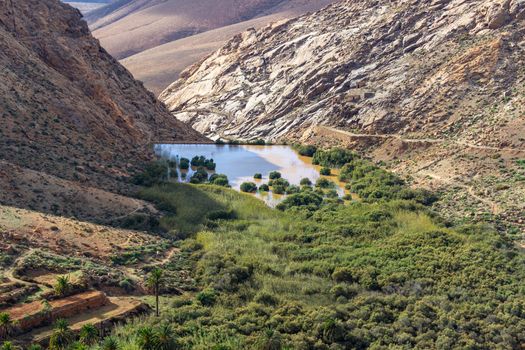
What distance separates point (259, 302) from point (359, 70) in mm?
46382

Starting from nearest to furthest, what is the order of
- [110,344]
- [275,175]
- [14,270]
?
[110,344], [14,270], [275,175]

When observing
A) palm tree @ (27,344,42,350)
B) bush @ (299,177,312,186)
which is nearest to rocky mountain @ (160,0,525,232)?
bush @ (299,177,312,186)

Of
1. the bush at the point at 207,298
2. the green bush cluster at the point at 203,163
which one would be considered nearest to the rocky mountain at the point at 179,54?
the green bush cluster at the point at 203,163

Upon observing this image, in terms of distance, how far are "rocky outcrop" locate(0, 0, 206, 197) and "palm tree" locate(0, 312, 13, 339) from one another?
14.0 metres

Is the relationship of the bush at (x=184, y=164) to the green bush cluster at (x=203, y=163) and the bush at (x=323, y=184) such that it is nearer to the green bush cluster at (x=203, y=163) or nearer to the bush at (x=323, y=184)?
the green bush cluster at (x=203, y=163)

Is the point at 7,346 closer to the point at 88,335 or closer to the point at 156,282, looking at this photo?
the point at 88,335

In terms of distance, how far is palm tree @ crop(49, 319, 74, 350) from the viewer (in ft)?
85.2

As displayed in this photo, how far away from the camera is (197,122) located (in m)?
86.1

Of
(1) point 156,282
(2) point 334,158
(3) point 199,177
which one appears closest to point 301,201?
(3) point 199,177

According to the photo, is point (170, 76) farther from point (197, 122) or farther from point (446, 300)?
point (446, 300)

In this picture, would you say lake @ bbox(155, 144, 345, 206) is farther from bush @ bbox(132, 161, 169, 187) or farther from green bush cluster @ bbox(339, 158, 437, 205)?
bush @ bbox(132, 161, 169, 187)

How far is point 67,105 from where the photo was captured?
176 feet

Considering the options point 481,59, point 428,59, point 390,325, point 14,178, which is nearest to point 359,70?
point 428,59

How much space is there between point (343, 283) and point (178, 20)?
510 ft
